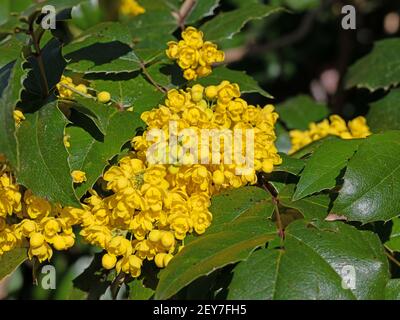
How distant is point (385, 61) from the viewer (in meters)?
2.45

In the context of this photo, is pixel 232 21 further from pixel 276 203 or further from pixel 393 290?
pixel 393 290

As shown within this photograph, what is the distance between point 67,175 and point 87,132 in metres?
0.23

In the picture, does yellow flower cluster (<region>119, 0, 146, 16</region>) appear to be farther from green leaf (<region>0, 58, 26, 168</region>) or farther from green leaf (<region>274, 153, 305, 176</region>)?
green leaf (<region>0, 58, 26, 168</region>)

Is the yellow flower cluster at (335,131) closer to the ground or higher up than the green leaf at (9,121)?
closer to the ground

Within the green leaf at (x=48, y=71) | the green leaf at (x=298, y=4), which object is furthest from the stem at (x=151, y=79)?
the green leaf at (x=298, y=4)

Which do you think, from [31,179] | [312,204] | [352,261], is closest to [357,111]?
[312,204]

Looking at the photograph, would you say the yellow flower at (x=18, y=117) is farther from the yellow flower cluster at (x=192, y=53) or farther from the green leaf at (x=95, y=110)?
the yellow flower cluster at (x=192, y=53)

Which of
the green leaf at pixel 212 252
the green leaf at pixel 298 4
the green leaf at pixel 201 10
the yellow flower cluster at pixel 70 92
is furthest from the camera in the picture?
the green leaf at pixel 298 4

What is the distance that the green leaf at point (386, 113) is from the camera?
7.37ft

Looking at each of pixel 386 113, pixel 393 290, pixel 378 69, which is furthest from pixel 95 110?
pixel 378 69

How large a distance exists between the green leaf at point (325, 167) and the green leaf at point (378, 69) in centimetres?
81

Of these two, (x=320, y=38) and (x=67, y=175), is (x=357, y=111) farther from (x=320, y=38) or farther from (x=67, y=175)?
(x=67, y=175)

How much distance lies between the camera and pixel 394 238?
5.24 feet

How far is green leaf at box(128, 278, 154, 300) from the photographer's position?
4.86ft
